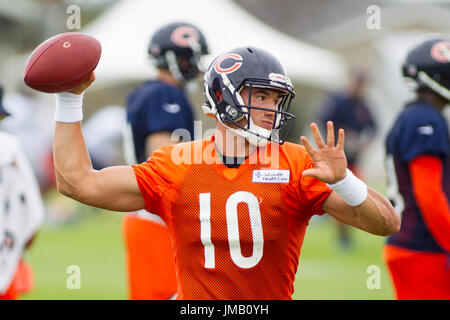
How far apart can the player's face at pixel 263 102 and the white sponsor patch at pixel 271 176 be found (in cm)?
20

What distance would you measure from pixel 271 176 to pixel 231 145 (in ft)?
0.91

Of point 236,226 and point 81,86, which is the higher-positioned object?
point 81,86

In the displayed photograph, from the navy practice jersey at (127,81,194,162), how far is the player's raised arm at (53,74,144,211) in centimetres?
157

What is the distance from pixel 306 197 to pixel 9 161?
192cm

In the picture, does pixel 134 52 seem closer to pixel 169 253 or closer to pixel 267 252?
pixel 169 253

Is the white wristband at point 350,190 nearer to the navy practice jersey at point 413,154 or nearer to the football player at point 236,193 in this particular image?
the football player at point 236,193

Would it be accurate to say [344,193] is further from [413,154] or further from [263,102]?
[413,154]

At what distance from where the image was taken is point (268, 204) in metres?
3.17

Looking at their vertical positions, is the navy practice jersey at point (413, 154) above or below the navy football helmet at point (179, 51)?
below

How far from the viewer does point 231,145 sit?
11.0 feet

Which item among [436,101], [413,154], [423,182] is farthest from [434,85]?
[423,182]

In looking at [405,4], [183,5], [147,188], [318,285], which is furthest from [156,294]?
[405,4]

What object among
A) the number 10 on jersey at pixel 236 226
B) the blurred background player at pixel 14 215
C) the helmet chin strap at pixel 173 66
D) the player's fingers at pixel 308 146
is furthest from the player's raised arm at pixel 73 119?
the helmet chin strap at pixel 173 66

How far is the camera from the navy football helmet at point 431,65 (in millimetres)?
4602
